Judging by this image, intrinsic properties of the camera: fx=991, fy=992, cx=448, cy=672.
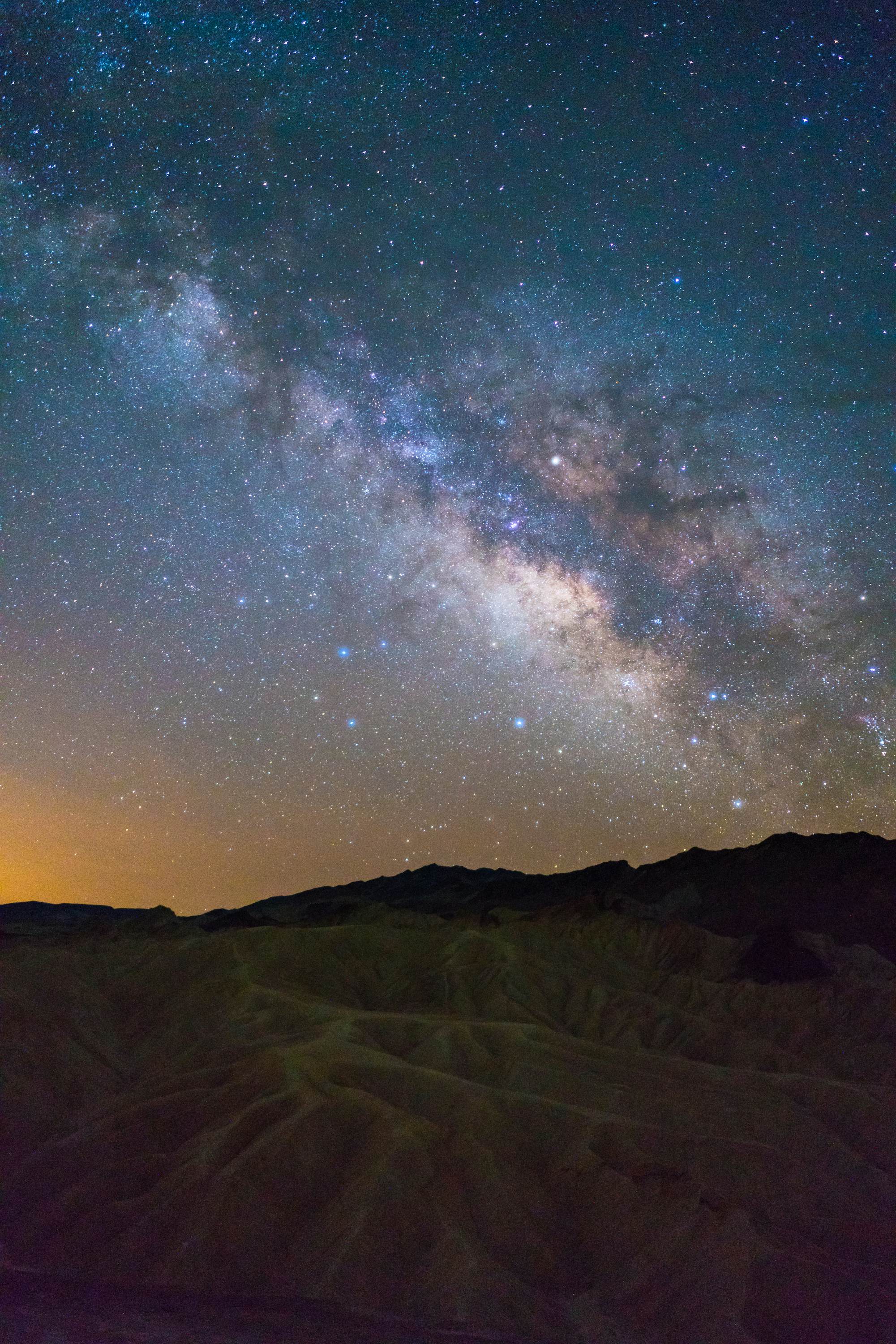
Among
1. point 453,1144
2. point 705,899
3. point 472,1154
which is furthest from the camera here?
point 705,899

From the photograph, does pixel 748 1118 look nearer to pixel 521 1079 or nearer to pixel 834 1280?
pixel 521 1079

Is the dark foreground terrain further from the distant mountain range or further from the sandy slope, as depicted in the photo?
the distant mountain range

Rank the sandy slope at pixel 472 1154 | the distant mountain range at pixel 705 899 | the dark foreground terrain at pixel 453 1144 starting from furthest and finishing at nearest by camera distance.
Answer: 1. the distant mountain range at pixel 705 899
2. the sandy slope at pixel 472 1154
3. the dark foreground terrain at pixel 453 1144

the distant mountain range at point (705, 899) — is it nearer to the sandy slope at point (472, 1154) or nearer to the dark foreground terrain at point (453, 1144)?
the dark foreground terrain at point (453, 1144)

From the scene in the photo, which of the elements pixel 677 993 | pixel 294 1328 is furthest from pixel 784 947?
pixel 294 1328

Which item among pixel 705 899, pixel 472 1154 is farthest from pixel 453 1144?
pixel 705 899

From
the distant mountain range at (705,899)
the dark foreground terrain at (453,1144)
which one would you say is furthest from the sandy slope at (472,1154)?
the distant mountain range at (705,899)

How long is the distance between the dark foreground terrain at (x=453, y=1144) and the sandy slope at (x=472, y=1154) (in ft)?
0.55

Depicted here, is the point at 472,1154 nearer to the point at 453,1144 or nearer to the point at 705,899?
the point at 453,1144

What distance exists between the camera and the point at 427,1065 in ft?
208

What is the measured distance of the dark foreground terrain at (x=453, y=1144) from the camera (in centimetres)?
3900

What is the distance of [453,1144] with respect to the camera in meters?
49.8

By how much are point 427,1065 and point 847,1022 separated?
3711cm

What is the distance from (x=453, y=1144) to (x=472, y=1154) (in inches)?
49.5
